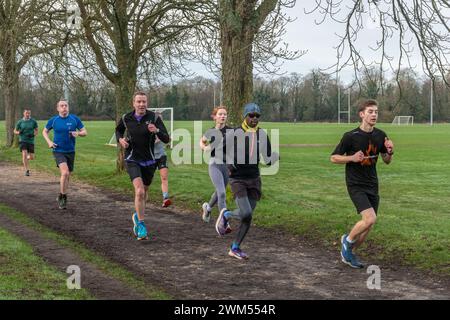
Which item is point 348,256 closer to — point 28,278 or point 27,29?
point 28,278

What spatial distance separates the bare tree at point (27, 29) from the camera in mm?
17353

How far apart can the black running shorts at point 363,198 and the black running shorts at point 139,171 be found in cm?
326

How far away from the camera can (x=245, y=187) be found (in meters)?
7.93

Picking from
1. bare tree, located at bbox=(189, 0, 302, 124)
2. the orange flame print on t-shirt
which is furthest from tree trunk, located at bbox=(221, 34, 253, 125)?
the orange flame print on t-shirt

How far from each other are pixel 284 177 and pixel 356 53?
11.1 metres

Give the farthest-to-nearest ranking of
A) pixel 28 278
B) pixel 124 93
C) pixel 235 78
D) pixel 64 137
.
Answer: pixel 124 93 → pixel 235 78 → pixel 64 137 → pixel 28 278

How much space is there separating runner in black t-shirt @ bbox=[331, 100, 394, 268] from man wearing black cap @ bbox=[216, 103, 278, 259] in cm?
102

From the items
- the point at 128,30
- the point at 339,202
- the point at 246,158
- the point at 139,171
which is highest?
the point at 128,30

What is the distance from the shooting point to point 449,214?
12.3 meters

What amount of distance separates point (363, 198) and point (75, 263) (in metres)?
3.62

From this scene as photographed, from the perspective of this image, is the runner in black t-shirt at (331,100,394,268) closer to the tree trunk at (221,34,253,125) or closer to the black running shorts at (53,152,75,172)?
the tree trunk at (221,34,253,125)

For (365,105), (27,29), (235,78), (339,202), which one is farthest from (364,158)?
(27,29)

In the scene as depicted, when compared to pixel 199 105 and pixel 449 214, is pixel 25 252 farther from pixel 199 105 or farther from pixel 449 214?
pixel 199 105

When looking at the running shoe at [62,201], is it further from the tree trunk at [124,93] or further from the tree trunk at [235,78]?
the tree trunk at [124,93]
